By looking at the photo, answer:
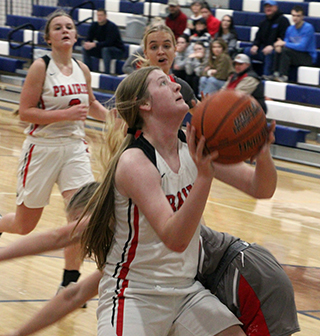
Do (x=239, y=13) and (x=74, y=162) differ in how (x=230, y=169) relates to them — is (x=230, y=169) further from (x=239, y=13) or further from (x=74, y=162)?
(x=239, y=13)

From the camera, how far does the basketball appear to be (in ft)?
6.35

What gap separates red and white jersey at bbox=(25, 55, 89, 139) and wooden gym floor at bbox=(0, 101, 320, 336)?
2.92 feet

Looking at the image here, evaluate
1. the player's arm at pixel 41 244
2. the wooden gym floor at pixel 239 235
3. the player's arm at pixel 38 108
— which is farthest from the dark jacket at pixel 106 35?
the player's arm at pixel 41 244

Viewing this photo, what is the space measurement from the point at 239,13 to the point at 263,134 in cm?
973

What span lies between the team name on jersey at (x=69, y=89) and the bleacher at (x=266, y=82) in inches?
192

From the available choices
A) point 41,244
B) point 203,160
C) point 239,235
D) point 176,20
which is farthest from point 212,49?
point 203,160

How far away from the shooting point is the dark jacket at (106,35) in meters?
10.9

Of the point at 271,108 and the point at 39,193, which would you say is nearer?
the point at 39,193

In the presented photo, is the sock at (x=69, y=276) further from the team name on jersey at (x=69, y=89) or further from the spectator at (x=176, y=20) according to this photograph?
the spectator at (x=176, y=20)

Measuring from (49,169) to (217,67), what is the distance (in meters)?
5.38

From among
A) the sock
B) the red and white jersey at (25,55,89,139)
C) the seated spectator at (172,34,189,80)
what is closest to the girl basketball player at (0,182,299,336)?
the sock

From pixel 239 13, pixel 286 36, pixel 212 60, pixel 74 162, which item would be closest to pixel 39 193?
pixel 74 162

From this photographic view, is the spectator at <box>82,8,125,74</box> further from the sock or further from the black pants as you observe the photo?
the sock

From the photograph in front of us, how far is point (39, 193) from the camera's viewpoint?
3.65 metres
